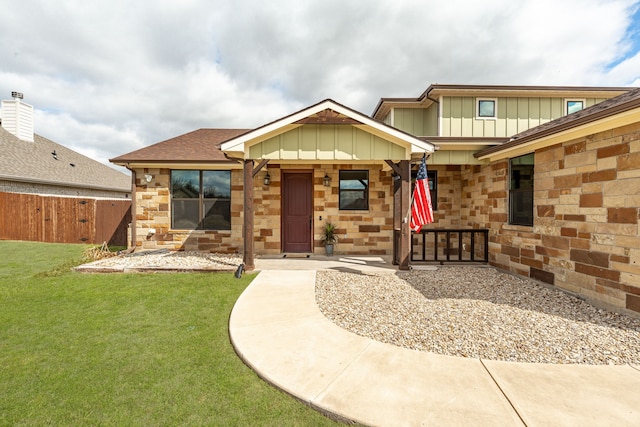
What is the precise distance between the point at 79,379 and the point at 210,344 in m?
1.12

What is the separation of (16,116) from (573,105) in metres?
27.3

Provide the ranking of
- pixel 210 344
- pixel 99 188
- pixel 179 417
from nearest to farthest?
pixel 179 417 < pixel 210 344 < pixel 99 188

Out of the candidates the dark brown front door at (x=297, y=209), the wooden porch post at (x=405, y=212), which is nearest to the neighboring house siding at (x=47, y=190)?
the dark brown front door at (x=297, y=209)

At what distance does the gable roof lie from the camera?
19.6 feet

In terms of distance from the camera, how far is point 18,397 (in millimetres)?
2199

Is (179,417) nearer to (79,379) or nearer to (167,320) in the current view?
(79,379)

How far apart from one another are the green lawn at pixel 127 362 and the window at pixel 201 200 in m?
3.87

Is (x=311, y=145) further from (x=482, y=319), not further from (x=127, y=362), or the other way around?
(x=127, y=362)

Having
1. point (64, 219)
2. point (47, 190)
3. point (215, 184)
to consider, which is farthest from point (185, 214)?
point (47, 190)

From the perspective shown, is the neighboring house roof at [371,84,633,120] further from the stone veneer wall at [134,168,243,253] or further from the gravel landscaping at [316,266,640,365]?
the stone veneer wall at [134,168,243,253]

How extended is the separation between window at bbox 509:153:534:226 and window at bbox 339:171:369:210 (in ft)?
12.4

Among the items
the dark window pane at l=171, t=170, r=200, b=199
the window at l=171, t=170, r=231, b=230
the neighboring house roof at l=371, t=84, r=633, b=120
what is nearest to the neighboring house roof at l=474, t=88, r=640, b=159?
the neighboring house roof at l=371, t=84, r=633, b=120

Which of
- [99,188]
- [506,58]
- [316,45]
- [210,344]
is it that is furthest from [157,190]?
[506,58]

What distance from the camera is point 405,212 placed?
6.48m
